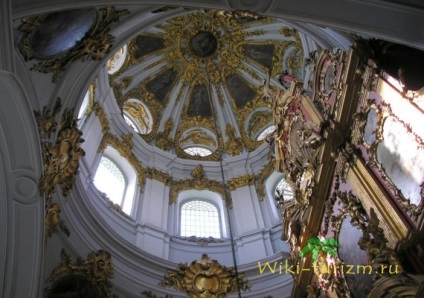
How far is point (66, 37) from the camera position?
9156mm

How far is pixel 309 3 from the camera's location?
312 inches

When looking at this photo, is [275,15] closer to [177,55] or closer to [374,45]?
[374,45]

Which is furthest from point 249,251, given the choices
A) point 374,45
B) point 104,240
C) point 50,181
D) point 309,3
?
point 309,3

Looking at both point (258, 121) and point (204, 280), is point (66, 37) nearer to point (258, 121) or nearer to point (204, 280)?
point (204, 280)

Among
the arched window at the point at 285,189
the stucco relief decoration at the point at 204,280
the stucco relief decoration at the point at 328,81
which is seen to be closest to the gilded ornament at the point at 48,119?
the stucco relief decoration at the point at 204,280

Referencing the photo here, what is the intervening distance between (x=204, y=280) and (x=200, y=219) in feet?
12.1

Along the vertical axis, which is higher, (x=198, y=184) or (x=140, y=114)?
(x=140, y=114)

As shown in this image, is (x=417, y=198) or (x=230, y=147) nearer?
(x=417, y=198)

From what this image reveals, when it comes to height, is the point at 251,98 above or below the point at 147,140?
above

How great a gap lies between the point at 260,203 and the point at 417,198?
10066mm

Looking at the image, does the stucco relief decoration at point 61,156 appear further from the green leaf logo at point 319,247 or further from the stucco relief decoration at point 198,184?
the stucco relief decoration at point 198,184

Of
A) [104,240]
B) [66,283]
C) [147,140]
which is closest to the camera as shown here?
[66,283]

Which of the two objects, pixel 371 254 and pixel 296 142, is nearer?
pixel 371 254

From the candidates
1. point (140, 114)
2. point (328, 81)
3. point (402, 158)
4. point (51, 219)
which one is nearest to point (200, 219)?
point (140, 114)
